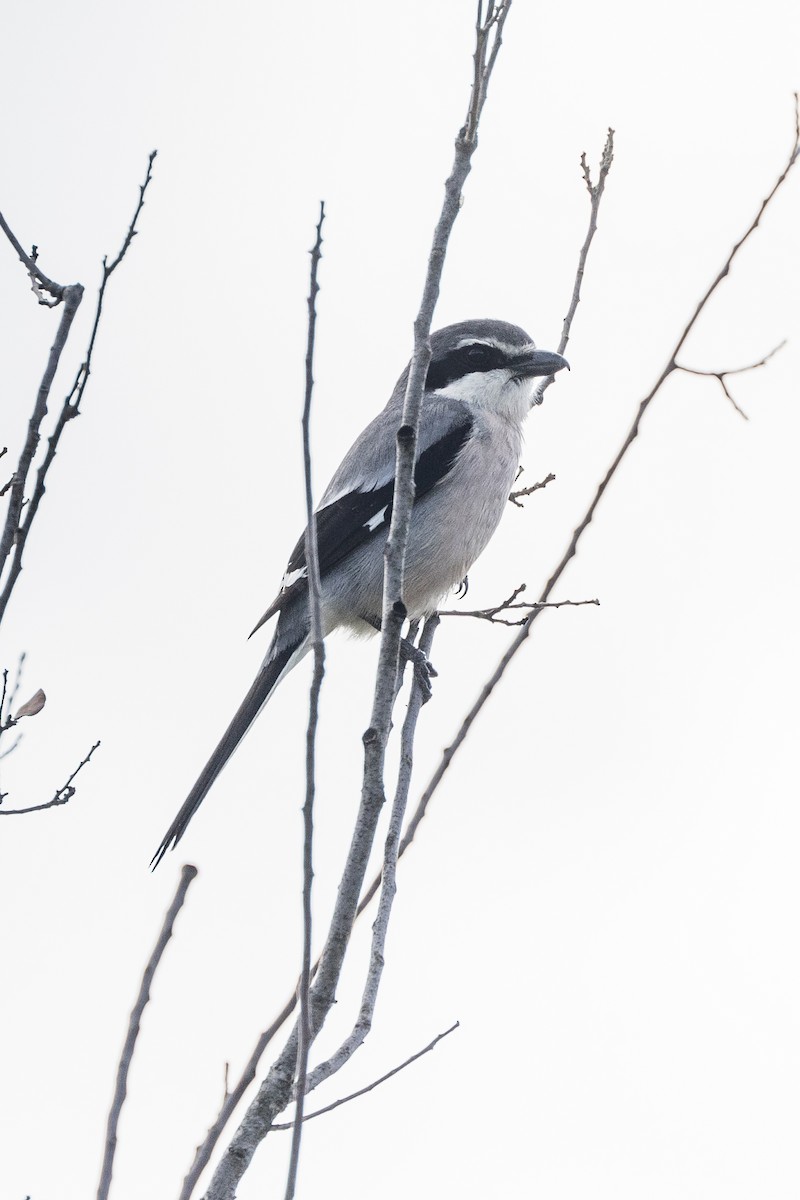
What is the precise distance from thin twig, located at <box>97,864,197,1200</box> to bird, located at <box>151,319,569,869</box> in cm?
304

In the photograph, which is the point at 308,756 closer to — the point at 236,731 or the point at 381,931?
the point at 381,931

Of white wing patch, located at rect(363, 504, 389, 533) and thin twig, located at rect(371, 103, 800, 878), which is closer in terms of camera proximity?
thin twig, located at rect(371, 103, 800, 878)

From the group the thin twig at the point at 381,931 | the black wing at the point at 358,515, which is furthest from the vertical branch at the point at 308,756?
the black wing at the point at 358,515

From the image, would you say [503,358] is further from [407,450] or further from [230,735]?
[407,450]

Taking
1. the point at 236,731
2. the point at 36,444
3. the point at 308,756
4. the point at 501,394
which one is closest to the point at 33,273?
the point at 36,444

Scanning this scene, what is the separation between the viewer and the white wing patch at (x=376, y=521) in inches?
214

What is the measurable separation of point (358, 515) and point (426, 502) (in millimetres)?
284

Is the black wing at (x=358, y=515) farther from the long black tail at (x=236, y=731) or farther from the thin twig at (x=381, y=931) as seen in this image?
the thin twig at (x=381, y=931)

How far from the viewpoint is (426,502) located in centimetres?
544

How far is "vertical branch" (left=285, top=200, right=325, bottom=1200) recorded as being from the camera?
2.02 m

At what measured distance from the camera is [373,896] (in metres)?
2.84

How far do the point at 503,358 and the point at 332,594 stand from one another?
1.30m

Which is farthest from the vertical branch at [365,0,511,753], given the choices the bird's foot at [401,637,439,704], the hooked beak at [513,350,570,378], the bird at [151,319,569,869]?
the hooked beak at [513,350,570,378]

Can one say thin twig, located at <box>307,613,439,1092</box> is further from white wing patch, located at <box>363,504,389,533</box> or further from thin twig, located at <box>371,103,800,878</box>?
white wing patch, located at <box>363,504,389,533</box>
